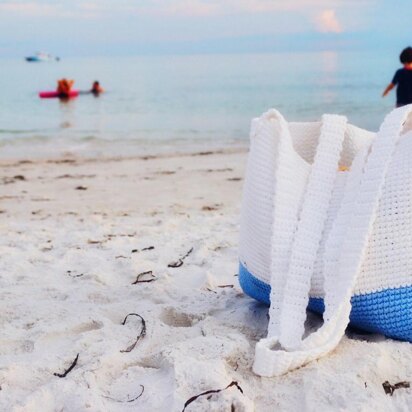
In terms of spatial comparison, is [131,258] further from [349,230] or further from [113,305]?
[349,230]

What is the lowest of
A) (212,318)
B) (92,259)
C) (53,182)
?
(53,182)

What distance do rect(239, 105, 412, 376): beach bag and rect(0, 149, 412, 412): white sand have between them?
12cm

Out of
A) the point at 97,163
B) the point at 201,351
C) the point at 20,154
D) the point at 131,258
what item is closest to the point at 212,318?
the point at 201,351

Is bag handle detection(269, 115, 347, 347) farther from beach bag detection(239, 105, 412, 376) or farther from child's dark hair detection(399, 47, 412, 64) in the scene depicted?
child's dark hair detection(399, 47, 412, 64)

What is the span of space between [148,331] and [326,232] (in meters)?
0.88

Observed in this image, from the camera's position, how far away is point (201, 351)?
2463 millimetres

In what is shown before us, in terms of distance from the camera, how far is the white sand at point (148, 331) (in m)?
2.17

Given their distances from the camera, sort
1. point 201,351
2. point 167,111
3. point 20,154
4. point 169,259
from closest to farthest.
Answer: point 201,351, point 169,259, point 20,154, point 167,111

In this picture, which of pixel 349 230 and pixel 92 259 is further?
pixel 92 259

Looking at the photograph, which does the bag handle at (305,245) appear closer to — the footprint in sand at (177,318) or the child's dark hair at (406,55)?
the footprint in sand at (177,318)

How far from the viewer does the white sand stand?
217cm

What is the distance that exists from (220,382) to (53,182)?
252 inches

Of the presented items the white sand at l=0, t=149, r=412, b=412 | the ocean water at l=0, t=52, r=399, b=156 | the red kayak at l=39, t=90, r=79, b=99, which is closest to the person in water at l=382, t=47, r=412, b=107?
the white sand at l=0, t=149, r=412, b=412

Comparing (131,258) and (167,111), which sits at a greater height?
(131,258)
